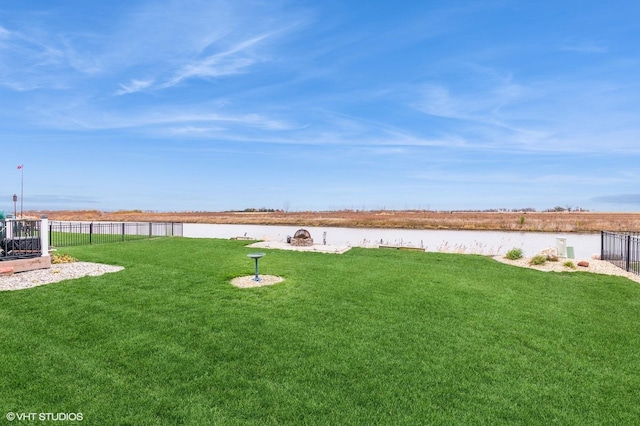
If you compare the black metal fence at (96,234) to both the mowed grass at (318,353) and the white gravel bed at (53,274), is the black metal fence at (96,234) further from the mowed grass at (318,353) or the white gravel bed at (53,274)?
the mowed grass at (318,353)

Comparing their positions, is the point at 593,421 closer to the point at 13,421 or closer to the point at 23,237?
the point at 13,421

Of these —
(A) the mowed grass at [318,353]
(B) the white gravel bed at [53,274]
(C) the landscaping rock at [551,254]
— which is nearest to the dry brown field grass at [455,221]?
(C) the landscaping rock at [551,254]

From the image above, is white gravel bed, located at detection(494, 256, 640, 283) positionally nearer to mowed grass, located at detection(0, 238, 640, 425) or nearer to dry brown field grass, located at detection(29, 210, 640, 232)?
mowed grass, located at detection(0, 238, 640, 425)

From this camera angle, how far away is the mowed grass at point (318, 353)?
3.72m

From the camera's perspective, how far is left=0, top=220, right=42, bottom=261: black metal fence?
10.6 meters

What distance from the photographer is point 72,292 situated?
7871 mm

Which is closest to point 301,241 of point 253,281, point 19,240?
point 253,281

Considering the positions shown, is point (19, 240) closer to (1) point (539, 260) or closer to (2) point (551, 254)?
(1) point (539, 260)

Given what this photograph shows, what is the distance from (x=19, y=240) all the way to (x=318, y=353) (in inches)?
418

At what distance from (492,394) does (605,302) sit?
6.01 m

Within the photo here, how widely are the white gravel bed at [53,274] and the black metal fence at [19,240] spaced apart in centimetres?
73

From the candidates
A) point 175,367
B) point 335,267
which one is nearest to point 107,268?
point 335,267

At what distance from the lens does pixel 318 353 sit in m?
4.92

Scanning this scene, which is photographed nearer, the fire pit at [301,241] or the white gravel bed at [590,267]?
the white gravel bed at [590,267]
